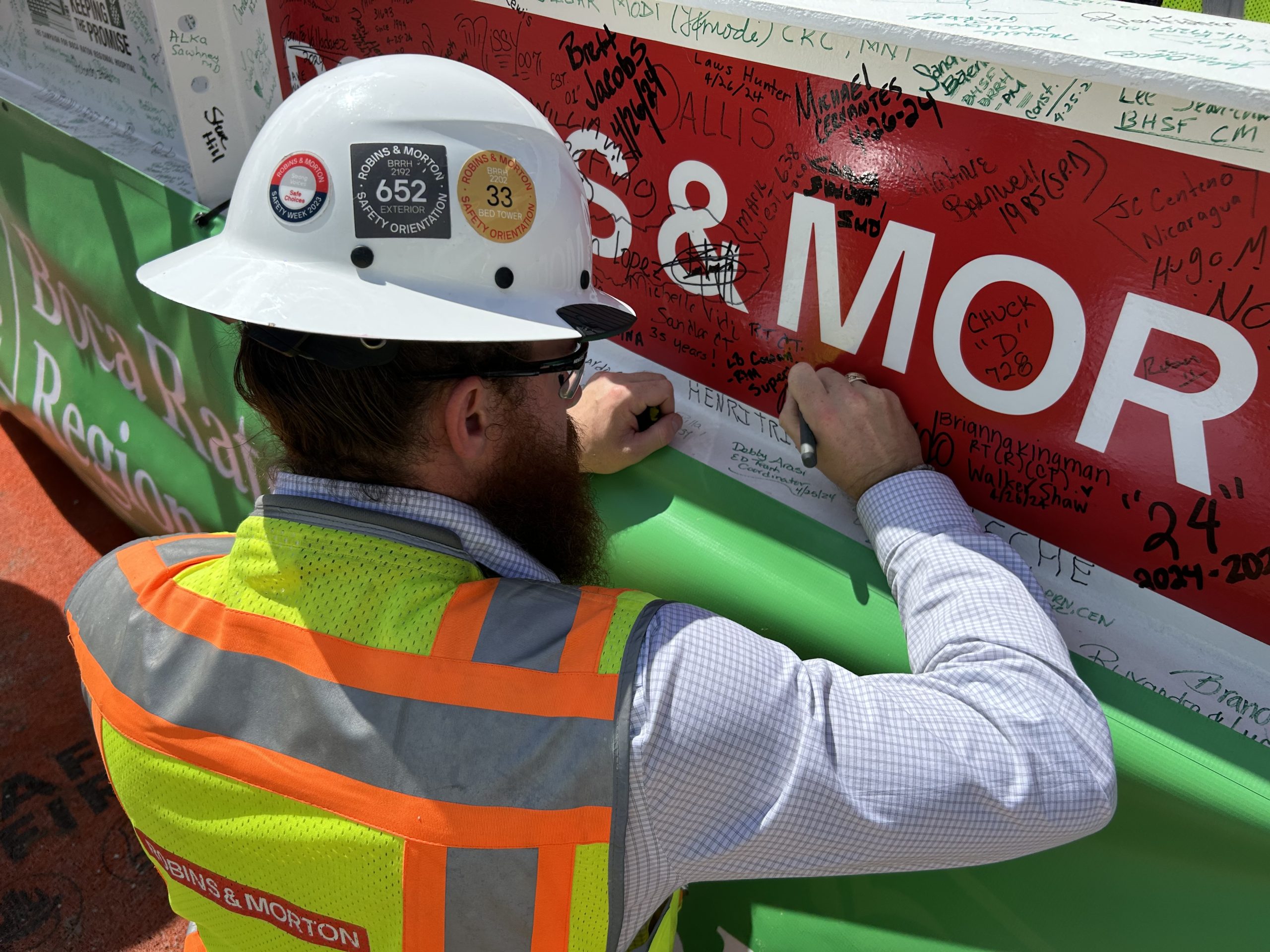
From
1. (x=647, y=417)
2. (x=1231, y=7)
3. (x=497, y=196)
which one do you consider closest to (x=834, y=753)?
(x=497, y=196)

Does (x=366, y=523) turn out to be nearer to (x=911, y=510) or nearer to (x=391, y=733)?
(x=391, y=733)

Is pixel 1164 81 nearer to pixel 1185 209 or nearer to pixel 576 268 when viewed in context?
pixel 1185 209

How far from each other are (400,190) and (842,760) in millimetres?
926

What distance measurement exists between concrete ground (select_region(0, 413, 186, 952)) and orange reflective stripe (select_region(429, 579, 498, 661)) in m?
1.97

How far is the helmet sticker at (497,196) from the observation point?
4.18 feet

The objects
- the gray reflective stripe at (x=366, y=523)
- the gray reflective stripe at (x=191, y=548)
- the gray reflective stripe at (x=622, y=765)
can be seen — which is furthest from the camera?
the gray reflective stripe at (x=191, y=548)

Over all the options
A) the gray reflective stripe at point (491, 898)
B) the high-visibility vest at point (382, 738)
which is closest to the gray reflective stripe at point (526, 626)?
the high-visibility vest at point (382, 738)

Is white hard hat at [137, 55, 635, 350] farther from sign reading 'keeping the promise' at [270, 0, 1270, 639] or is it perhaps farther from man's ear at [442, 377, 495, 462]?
sign reading 'keeping the promise' at [270, 0, 1270, 639]

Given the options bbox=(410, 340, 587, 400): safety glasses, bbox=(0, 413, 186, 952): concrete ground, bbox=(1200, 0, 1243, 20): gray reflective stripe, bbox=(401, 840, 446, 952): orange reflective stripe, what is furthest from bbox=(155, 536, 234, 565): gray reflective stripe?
bbox=(1200, 0, 1243, 20): gray reflective stripe

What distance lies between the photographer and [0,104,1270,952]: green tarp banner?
126 centimetres

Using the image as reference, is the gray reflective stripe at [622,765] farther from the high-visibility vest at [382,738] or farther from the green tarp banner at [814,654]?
the green tarp banner at [814,654]

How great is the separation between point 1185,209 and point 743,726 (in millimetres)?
860

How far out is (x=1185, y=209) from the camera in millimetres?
1174

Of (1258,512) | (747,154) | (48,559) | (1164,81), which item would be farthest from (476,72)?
(48,559)
